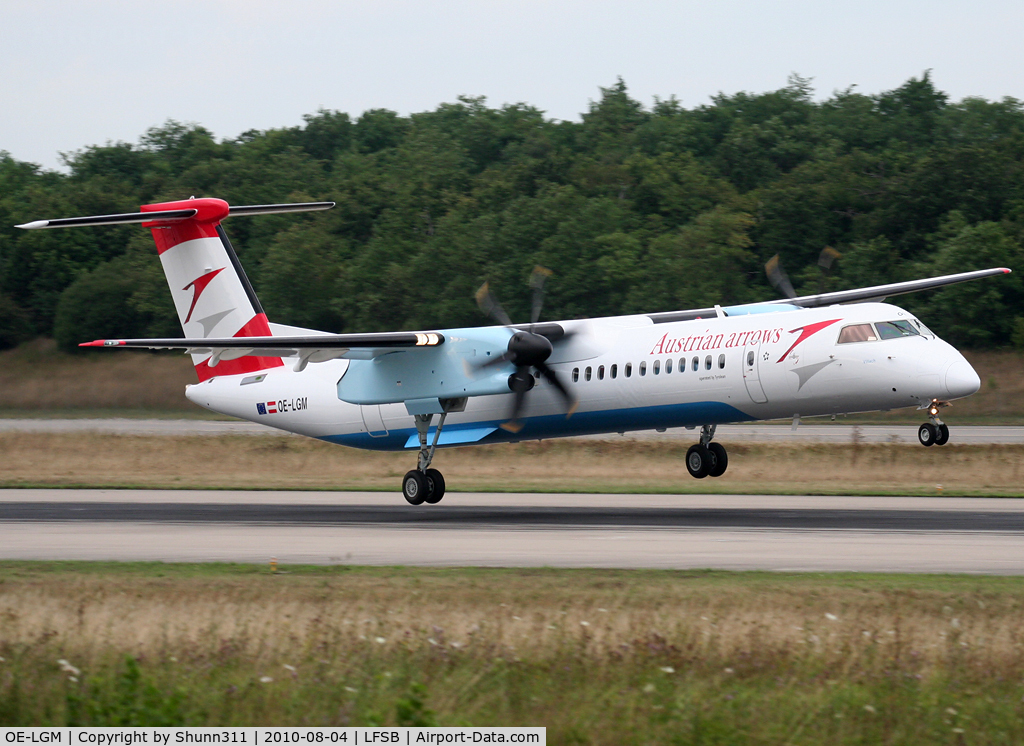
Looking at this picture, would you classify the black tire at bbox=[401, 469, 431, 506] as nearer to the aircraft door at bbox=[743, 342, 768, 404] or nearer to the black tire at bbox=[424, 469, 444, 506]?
the black tire at bbox=[424, 469, 444, 506]

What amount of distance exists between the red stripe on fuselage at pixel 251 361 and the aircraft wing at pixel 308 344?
271cm

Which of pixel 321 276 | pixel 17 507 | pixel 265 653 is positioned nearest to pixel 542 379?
pixel 17 507

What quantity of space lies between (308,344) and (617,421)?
6.87m

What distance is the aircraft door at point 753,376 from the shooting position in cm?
2355

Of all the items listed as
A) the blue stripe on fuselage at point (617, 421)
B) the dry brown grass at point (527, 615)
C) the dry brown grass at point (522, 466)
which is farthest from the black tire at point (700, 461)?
the dry brown grass at point (527, 615)

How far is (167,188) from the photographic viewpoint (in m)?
75.4

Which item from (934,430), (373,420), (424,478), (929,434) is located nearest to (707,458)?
(929,434)

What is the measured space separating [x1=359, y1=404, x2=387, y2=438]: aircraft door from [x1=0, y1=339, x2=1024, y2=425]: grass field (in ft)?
78.3

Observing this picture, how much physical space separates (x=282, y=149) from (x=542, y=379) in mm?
65671

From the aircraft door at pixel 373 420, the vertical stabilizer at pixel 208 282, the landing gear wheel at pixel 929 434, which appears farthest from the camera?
the vertical stabilizer at pixel 208 282

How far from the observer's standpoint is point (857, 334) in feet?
74.8

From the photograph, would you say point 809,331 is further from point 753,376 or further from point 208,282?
point 208,282

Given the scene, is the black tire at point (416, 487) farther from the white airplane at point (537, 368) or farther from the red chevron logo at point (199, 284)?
the red chevron logo at point (199, 284)

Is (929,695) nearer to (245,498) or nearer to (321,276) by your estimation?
(245,498)
